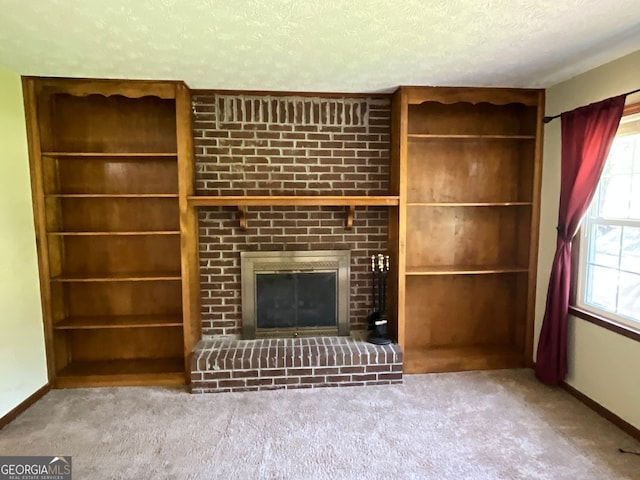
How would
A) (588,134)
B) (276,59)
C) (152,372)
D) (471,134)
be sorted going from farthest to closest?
(471,134) → (152,372) → (588,134) → (276,59)

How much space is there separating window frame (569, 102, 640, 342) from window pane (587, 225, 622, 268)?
2.5 inches

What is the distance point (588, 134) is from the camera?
8.22 feet

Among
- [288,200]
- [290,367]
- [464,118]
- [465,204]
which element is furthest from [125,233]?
[464,118]

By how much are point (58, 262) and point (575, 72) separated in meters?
4.18

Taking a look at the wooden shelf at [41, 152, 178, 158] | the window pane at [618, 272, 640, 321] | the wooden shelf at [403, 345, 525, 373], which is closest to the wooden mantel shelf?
the wooden shelf at [41, 152, 178, 158]

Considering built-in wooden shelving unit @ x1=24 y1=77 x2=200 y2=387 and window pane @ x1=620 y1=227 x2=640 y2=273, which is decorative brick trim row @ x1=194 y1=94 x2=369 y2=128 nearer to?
built-in wooden shelving unit @ x1=24 y1=77 x2=200 y2=387

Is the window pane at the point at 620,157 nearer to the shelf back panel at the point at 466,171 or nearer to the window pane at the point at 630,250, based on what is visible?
the window pane at the point at 630,250

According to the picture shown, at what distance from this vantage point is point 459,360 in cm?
319

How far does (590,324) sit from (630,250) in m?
0.57

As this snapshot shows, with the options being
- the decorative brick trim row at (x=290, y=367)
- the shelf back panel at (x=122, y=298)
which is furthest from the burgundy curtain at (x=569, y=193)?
the shelf back panel at (x=122, y=298)

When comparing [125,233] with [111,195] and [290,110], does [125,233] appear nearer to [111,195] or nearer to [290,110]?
[111,195]

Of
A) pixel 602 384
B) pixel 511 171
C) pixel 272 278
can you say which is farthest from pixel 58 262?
pixel 602 384

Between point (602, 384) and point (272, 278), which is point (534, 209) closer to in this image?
point (602, 384)

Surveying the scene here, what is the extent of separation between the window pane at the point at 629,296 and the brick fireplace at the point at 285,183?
154cm
